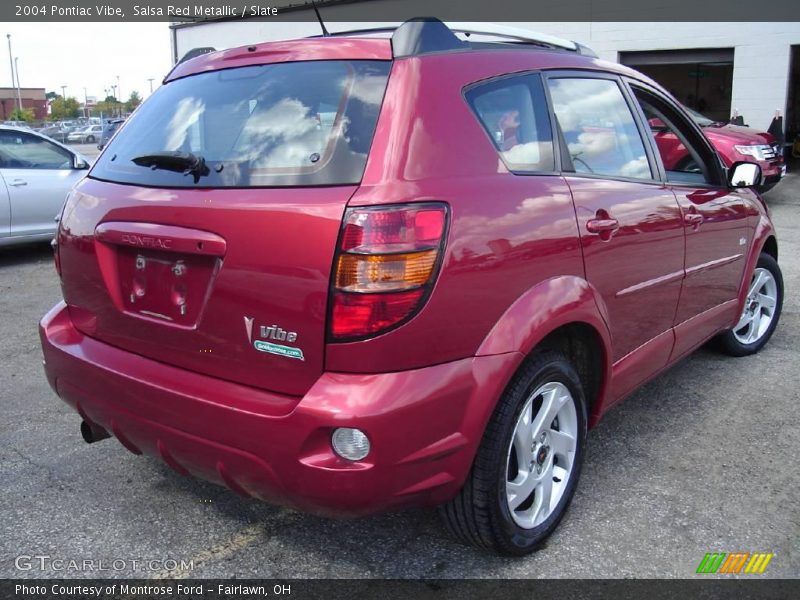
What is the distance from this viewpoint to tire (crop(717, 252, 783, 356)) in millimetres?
4602

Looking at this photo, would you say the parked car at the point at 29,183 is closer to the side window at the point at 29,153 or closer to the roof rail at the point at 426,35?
the side window at the point at 29,153

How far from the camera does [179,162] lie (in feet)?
7.89

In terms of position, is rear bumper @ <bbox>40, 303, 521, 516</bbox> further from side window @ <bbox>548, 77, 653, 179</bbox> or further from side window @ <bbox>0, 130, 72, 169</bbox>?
side window @ <bbox>0, 130, 72, 169</bbox>

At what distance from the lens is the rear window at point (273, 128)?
2.18 m

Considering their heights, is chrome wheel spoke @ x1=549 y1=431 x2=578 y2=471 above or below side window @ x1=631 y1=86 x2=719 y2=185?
below

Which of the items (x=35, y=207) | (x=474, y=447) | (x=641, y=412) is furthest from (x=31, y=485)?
(x=35, y=207)

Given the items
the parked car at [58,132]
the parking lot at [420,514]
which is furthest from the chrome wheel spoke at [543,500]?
the parked car at [58,132]

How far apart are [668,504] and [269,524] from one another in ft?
5.19

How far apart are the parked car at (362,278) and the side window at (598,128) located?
0.02 metres

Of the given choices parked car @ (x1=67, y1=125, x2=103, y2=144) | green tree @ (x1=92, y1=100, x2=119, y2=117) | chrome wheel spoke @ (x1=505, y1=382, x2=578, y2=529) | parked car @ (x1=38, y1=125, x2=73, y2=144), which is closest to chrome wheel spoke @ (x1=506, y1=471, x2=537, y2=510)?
chrome wheel spoke @ (x1=505, y1=382, x2=578, y2=529)
